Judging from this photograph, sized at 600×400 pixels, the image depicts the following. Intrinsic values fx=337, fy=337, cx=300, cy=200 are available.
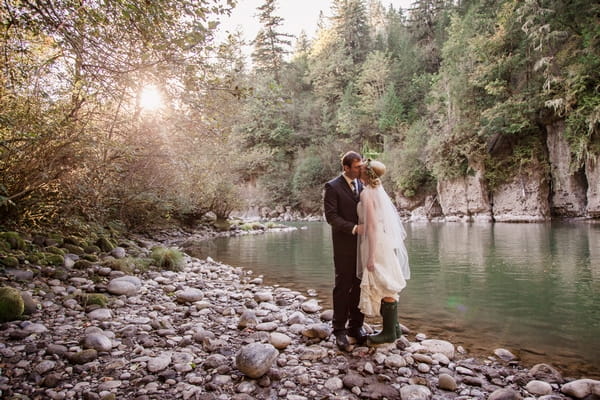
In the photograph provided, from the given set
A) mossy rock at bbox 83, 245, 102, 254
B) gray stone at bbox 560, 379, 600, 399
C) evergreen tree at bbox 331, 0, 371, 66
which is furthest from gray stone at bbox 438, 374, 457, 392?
evergreen tree at bbox 331, 0, 371, 66

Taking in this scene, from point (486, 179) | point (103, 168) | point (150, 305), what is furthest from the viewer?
point (486, 179)

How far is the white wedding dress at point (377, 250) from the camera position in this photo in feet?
10.7

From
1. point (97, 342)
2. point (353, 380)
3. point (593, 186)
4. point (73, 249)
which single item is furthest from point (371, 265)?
point (593, 186)

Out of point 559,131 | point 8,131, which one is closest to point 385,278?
point 8,131

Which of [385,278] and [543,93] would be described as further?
[543,93]

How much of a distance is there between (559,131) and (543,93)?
2.98 metres

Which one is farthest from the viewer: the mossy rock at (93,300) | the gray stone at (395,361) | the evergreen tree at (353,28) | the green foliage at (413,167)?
the evergreen tree at (353,28)

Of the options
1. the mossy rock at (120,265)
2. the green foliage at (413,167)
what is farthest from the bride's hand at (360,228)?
the green foliage at (413,167)

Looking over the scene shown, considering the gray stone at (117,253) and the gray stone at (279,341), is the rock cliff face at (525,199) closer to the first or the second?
the gray stone at (117,253)

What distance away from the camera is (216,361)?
9.56ft

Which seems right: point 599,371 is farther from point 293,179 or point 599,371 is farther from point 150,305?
point 293,179

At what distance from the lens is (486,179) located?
24234 millimetres

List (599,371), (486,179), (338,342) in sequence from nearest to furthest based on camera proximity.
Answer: (599,371) < (338,342) < (486,179)

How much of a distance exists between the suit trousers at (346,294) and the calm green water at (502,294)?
3.87 feet
